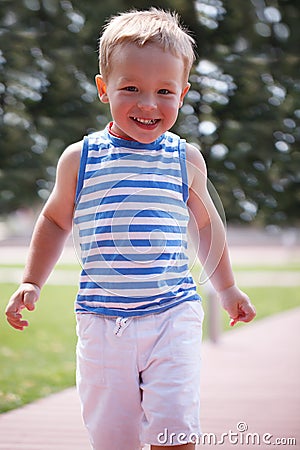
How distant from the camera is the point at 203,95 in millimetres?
7000

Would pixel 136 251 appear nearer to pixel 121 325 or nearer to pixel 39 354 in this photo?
pixel 121 325

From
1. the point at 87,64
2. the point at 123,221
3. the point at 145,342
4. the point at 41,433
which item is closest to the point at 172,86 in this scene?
the point at 123,221

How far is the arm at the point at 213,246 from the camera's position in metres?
1.67

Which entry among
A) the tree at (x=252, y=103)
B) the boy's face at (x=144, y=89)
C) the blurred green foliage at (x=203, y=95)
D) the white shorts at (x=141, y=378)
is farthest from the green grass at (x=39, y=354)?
the tree at (x=252, y=103)

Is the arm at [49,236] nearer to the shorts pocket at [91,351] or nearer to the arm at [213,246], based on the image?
the shorts pocket at [91,351]

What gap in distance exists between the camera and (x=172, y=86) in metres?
1.54

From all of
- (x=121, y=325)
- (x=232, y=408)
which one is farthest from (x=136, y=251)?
(x=232, y=408)

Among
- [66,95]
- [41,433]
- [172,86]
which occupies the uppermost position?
[172,86]

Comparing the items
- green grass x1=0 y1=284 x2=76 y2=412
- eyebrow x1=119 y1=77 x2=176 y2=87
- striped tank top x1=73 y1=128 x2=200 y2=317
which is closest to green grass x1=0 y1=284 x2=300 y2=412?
green grass x1=0 y1=284 x2=76 y2=412

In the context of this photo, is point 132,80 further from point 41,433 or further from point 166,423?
point 41,433

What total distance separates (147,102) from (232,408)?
1706mm

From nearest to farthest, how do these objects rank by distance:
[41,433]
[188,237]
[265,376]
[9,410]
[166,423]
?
1. [166,423]
2. [188,237]
3. [41,433]
4. [9,410]
5. [265,376]

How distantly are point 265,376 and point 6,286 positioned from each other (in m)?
6.64

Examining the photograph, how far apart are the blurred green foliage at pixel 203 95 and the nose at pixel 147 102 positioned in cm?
533
